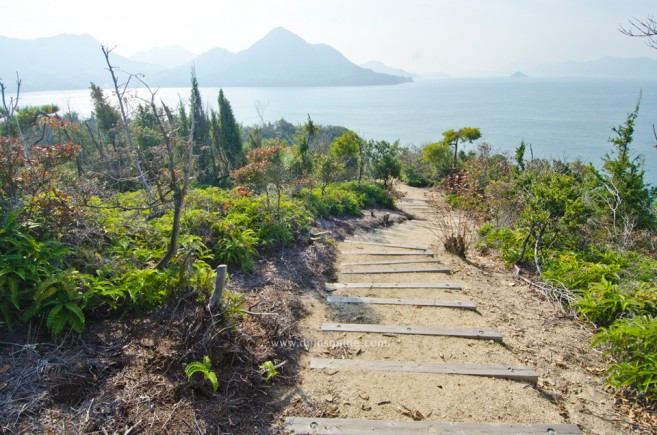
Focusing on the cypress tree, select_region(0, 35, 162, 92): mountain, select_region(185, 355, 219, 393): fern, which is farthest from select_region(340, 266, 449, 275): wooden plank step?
select_region(0, 35, 162, 92): mountain

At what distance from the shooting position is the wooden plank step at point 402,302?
14.5ft

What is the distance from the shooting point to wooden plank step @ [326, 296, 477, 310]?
440 centimetres

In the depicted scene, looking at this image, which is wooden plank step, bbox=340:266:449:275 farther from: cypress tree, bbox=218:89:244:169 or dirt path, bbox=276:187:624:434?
cypress tree, bbox=218:89:244:169

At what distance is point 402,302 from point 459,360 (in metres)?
1.25

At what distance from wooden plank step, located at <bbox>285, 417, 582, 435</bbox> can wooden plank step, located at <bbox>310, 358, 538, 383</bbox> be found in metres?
0.54

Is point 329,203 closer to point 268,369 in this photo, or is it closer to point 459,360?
point 459,360

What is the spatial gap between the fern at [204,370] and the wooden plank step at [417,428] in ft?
2.16

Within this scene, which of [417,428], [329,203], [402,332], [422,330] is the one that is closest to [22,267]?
[417,428]

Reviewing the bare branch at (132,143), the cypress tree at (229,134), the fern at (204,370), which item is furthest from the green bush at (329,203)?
the cypress tree at (229,134)

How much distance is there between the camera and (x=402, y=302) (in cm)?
453

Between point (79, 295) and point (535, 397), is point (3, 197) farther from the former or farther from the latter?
point (535, 397)

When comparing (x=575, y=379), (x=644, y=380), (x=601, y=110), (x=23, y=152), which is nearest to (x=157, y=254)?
(x=23, y=152)

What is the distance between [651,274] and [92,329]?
664cm

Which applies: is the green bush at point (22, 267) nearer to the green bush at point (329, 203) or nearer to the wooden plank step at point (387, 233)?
the green bush at point (329, 203)
